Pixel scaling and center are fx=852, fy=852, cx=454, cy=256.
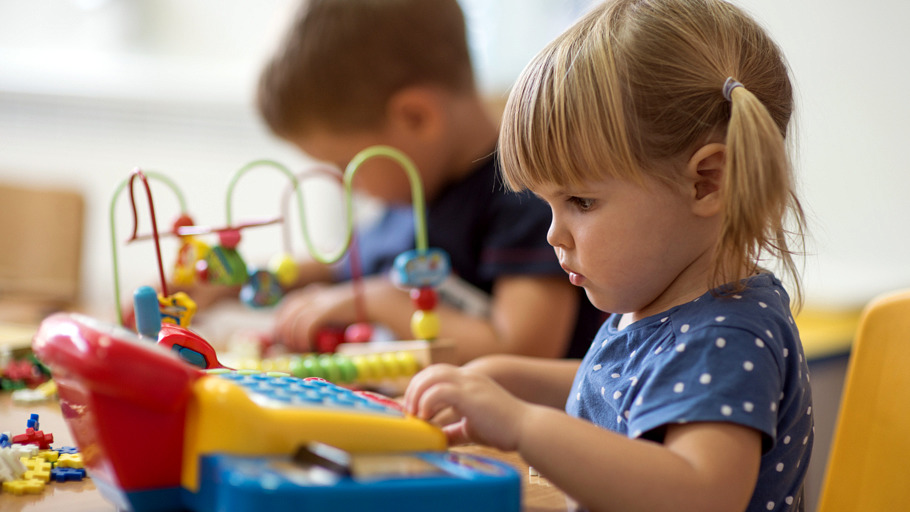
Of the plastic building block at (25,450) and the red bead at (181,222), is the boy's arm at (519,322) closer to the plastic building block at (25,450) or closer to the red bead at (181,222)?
the red bead at (181,222)

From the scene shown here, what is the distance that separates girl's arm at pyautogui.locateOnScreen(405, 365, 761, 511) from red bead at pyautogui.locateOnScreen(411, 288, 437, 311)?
0.35 meters

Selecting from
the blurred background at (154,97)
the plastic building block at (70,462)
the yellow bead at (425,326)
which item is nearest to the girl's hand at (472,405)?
the plastic building block at (70,462)

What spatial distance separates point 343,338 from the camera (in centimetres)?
107

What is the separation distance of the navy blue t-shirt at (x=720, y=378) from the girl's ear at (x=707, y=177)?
0.06 metres

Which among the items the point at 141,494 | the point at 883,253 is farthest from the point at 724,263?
the point at 883,253

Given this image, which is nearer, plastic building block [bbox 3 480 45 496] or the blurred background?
plastic building block [bbox 3 480 45 496]

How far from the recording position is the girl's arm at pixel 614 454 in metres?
0.45

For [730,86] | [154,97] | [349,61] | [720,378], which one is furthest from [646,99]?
[154,97]

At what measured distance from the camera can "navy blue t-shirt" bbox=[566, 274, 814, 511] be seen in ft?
1.56

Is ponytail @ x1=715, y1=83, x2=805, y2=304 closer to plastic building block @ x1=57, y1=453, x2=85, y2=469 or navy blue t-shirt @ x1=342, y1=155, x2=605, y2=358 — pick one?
plastic building block @ x1=57, y1=453, x2=85, y2=469

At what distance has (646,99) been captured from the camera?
1.76ft

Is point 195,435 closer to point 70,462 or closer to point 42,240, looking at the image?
point 70,462

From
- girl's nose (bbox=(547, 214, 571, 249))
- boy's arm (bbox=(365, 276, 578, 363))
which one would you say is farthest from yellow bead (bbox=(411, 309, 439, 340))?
girl's nose (bbox=(547, 214, 571, 249))

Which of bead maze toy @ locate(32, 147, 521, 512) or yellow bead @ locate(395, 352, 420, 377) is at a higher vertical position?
bead maze toy @ locate(32, 147, 521, 512)
